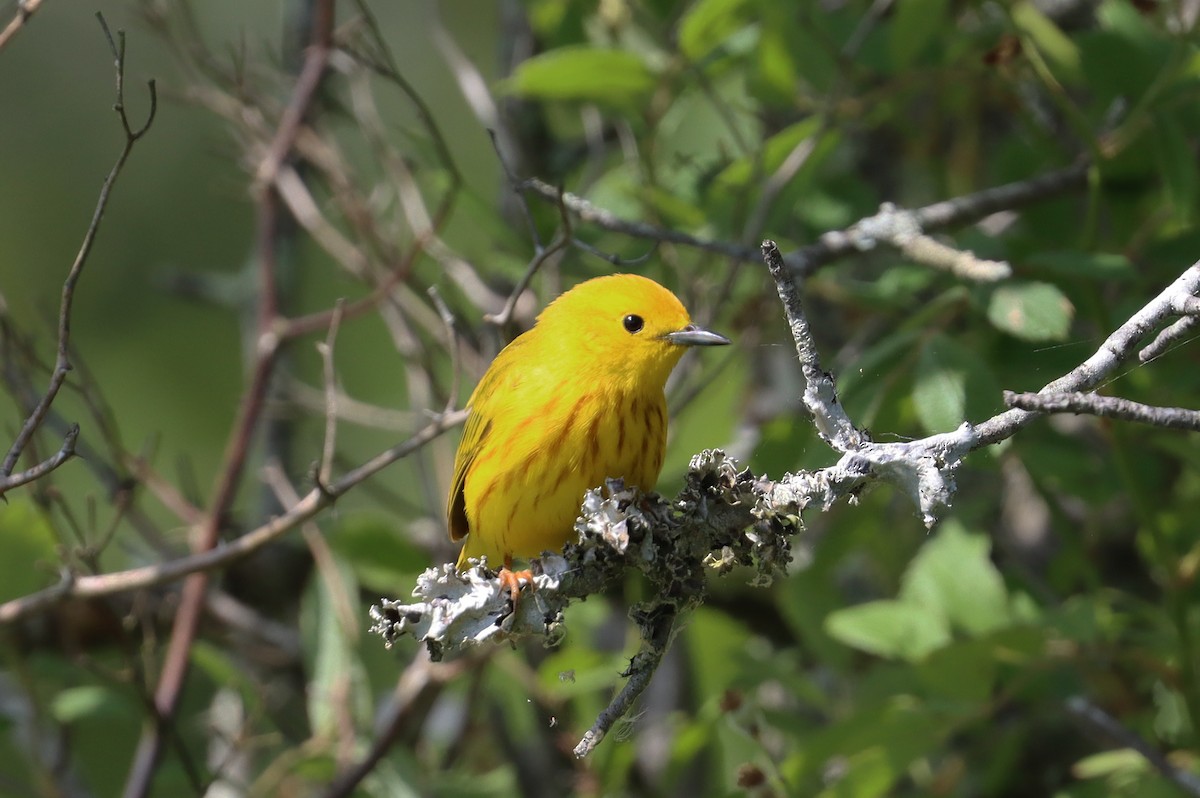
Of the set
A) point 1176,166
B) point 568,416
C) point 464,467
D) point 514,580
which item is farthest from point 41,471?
point 1176,166

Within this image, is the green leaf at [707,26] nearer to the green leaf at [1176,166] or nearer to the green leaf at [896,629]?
the green leaf at [1176,166]

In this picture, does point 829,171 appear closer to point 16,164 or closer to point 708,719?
point 708,719

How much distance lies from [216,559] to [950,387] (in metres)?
1.73

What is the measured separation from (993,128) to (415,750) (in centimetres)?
316

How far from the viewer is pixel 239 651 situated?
15.5 feet

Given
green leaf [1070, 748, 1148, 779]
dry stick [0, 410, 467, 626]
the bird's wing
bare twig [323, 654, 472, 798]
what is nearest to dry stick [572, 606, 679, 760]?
dry stick [0, 410, 467, 626]

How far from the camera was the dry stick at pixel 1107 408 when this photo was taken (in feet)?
5.49

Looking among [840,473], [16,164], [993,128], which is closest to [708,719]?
[840,473]

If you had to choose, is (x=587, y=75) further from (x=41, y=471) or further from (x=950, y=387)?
(x=41, y=471)

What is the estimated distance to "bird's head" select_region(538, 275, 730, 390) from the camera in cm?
323

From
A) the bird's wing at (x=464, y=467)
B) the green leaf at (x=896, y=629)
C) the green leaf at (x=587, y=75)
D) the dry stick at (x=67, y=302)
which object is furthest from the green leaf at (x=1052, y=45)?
the dry stick at (x=67, y=302)

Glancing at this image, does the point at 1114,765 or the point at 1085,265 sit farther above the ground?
the point at 1085,265

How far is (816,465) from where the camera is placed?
2.42 metres

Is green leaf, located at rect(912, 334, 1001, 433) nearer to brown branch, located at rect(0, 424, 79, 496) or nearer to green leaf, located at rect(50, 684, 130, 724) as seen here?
brown branch, located at rect(0, 424, 79, 496)
